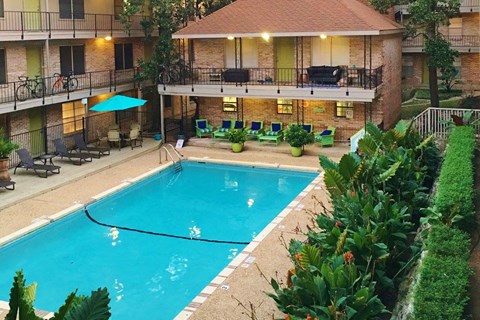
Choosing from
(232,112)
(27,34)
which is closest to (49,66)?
(27,34)

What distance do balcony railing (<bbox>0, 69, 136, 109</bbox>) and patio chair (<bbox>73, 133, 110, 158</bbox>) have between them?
1.91 metres

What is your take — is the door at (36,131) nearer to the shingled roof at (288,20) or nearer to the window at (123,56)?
the window at (123,56)

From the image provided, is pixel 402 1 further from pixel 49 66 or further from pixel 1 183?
pixel 1 183

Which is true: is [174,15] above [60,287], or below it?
above

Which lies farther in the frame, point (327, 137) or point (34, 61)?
point (327, 137)

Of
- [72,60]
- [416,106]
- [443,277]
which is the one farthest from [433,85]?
[443,277]

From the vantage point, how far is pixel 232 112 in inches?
1236

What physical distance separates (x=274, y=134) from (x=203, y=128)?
4.02m

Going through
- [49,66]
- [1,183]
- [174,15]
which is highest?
[174,15]

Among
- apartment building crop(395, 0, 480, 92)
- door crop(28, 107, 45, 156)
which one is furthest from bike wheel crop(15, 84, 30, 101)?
apartment building crop(395, 0, 480, 92)

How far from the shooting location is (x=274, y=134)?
28953mm

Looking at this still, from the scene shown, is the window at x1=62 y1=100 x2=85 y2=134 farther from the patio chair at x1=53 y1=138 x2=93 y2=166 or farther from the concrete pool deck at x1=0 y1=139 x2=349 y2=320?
the concrete pool deck at x1=0 y1=139 x2=349 y2=320

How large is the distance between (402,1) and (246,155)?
35.5 feet

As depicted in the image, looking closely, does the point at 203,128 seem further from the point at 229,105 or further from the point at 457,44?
the point at 457,44
